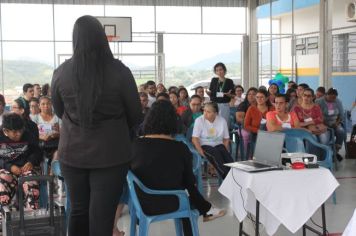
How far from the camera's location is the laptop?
331cm

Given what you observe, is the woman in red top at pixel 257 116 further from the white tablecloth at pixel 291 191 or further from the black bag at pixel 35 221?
the black bag at pixel 35 221

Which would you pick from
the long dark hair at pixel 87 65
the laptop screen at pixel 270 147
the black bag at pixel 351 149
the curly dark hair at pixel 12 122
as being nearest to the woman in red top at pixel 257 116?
the black bag at pixel 351 149

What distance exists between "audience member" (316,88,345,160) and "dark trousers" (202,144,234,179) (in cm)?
267

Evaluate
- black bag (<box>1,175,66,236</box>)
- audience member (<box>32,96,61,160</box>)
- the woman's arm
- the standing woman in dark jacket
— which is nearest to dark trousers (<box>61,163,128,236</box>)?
the standing woman in dark jacket

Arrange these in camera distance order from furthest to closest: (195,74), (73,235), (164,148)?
(195,74) < (164,148) < (73,235)

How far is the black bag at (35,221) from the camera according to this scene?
2820 mm

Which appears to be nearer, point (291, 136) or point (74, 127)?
point (74, 127)

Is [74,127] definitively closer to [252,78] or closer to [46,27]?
[46,27]

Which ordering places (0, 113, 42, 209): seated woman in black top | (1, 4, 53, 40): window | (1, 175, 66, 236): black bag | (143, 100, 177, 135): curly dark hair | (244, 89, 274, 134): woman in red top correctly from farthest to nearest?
(1, 4, 53, 40): window
(244, 89, 274, 134): woman in red top
(0, 113, 42, 209): seated woman in black top
(143, 100, 177, 135): curly dark hair
(1, 175, 66, 236): black bag

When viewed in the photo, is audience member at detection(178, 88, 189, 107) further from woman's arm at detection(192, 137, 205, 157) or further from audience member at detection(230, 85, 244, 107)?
woman's arm at detection(192, 137, 205, 157)

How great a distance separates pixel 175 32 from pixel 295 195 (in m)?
10.1

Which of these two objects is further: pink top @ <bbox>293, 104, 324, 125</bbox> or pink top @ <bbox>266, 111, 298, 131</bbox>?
pink top @ <bbox>293, 104, 324, 125</bbox>

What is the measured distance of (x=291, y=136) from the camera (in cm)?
545

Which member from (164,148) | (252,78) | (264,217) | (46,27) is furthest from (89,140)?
(252,78)
